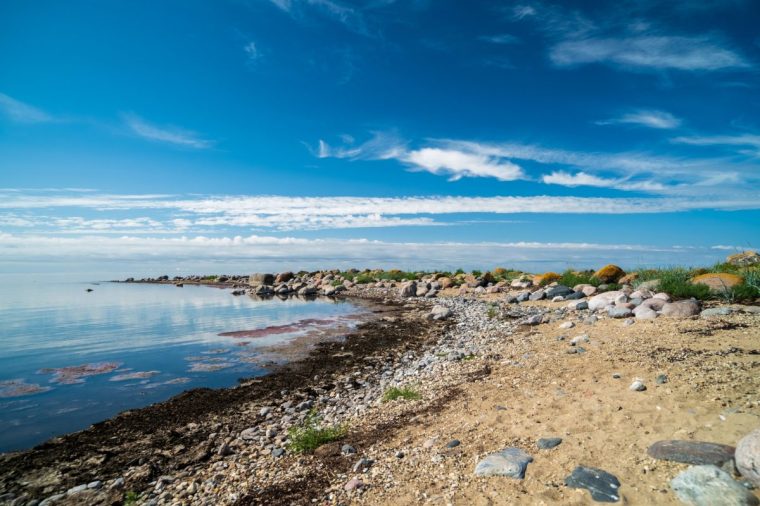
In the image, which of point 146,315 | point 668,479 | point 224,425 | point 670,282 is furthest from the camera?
point 146,315

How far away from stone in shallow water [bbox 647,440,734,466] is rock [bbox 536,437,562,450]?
98 cm

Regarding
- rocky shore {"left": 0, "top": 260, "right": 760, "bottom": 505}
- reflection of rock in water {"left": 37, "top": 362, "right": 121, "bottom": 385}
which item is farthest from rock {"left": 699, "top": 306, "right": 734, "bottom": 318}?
reflection of rock in water {"left": 37, "top": 362, "right": 121, "bottom": 385}

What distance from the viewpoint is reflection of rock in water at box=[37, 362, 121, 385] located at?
11.0 meters

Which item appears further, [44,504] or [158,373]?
[158,373]

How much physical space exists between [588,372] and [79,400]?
11.9m

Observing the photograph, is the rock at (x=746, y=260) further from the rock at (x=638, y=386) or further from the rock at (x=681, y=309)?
the rock at (x=638, y=386)

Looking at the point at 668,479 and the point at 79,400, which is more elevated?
the point at 668,479

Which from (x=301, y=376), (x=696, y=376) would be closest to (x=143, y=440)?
(x=301, y=376)

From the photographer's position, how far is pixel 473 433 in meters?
5.63

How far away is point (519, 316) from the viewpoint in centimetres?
1698

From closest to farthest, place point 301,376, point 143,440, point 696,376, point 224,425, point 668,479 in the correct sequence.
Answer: point 668,479 < point 696,376 < point 143,440 < point 224,425 < point 301,376

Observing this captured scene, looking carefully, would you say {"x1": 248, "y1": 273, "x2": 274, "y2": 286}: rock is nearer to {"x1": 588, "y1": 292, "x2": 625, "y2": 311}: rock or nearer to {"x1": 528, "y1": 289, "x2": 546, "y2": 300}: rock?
{"x1": 528, "y1": 289, "x2": 546, "y2": 300}: rock

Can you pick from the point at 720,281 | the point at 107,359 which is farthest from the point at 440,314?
the point at 107,359

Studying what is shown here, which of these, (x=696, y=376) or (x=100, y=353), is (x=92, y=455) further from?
(x=696, y=376)
